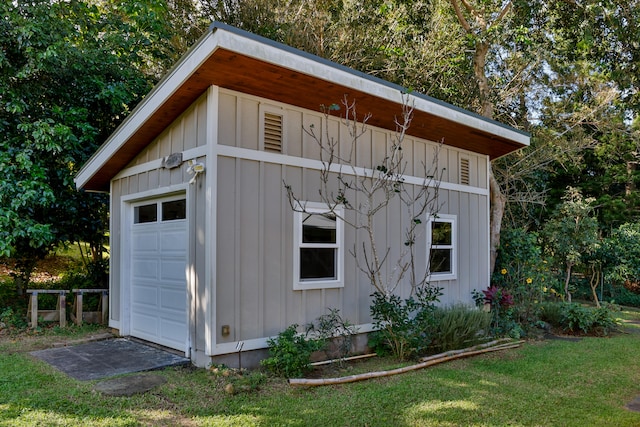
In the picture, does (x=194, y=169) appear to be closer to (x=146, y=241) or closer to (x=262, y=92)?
(x=262, y=92)

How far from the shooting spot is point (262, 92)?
217 inches

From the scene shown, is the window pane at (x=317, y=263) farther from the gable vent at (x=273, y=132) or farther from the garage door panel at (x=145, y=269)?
the garage door panel at (x=145, y=269)

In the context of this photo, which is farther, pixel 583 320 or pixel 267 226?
pixel 583 320

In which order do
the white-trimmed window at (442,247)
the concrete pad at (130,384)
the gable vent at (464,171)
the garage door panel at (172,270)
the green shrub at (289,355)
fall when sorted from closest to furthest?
the concrete pad at (130,384) → the green shrub at (289,355) → the garage door panel at (172,270) → the white-trimmed window at (442,247) → the gable vent at (464,171)

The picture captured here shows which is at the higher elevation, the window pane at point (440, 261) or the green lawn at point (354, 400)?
the window pane at point (440, 261)

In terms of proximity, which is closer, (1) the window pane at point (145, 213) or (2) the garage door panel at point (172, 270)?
(2) the garage door panel at point (172, 270)

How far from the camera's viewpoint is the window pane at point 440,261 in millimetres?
7684

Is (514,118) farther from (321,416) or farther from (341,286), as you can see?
(321,416)

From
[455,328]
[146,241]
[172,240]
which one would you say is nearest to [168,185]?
[172,240]

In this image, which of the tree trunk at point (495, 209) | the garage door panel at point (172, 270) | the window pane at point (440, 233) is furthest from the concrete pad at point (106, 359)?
the tree trunk at point (495, 209)

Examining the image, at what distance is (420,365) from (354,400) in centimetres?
154

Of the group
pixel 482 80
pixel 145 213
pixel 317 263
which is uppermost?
pixel 482 80

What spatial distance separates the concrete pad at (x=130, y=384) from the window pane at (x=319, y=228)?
2351 mm

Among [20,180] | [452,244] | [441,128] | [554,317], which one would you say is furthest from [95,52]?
[554,317]
